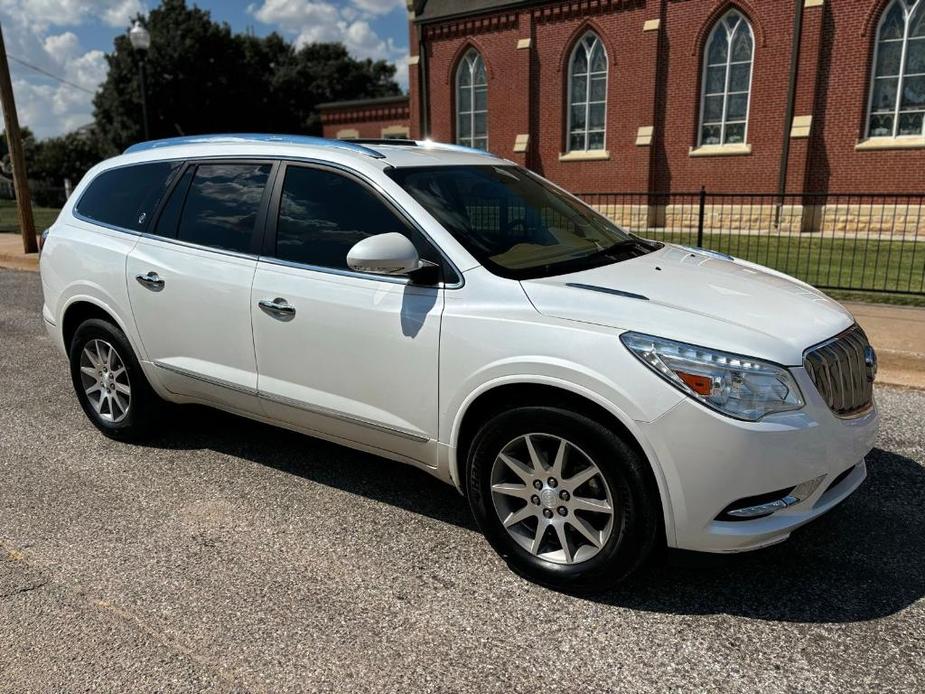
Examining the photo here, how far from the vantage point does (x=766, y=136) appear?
20.5 m

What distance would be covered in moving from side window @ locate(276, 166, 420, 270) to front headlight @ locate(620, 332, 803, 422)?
142cm

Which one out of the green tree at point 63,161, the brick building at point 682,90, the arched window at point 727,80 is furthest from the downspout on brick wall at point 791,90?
the green tree at point 63,161

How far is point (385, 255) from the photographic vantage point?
319 centimetres

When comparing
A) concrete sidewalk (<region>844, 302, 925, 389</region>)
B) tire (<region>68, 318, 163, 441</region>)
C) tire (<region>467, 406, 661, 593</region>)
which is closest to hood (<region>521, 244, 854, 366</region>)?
tire (<region>467, 406, 661, 593</region>)

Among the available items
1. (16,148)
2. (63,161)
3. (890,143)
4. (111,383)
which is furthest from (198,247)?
(63,161)

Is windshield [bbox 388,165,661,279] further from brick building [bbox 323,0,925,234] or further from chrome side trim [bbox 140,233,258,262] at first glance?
brick building [bbox 323,0,925,234]

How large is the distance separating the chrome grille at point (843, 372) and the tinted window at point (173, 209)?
341 cm

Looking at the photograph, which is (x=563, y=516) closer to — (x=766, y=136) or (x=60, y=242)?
(x=60, y=242)

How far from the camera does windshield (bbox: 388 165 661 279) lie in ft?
11.3

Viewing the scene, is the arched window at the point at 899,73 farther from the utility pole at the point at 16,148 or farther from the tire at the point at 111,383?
the tire at the point at 111,383

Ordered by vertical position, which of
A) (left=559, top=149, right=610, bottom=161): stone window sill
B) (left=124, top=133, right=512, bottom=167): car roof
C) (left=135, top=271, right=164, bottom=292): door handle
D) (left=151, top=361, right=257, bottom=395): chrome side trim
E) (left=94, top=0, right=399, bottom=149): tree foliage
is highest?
(left=94, top=0, right=399, bottom=149): tree foliage

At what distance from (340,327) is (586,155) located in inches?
853

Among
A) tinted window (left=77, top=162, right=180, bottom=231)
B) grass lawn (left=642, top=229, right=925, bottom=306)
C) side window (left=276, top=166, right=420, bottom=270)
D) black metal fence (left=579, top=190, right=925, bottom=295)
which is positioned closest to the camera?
side window (left=276, top=166, right=420, bottom=270)

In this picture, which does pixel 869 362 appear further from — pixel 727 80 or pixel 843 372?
pixel 727 80
